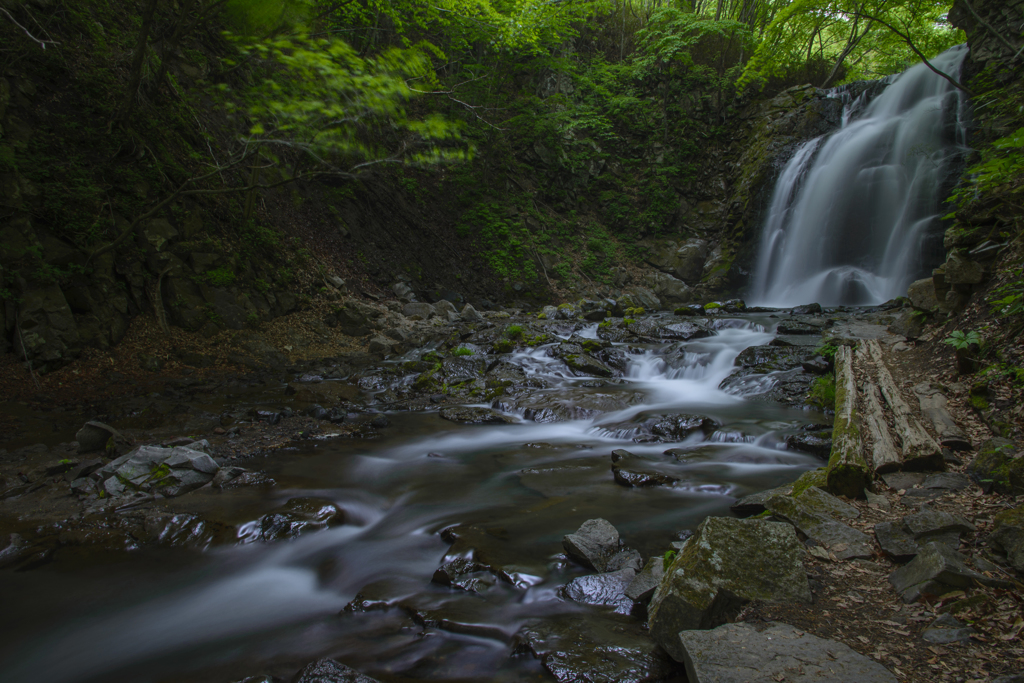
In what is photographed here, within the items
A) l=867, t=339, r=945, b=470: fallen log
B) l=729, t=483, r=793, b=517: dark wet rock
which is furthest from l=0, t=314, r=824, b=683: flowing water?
l=867, t=339, r=945, b=470: fallen log

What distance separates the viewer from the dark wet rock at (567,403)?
775cm

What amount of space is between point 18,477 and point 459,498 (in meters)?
4.25

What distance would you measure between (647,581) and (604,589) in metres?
0.29

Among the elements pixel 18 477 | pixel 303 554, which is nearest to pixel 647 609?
pixel 303 554

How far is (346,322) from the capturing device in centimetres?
1159

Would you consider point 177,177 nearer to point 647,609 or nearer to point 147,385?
point 147,385

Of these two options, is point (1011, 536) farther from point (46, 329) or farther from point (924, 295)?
point (46, 329)

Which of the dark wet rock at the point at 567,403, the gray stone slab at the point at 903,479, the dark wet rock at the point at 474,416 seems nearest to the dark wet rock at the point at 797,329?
the dark wet rock at the point at 567,403

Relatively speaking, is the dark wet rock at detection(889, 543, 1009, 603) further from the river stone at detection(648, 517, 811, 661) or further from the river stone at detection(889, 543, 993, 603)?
the river stone at detection(648, 517, 811, 661)

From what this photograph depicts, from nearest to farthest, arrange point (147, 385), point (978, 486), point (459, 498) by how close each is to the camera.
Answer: point (978, 486)
point (459, 498)
point (147, 385)

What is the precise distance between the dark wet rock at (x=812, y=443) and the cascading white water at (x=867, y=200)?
1140cm

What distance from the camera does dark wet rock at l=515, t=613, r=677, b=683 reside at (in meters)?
2.31

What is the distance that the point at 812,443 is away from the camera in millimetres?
5727

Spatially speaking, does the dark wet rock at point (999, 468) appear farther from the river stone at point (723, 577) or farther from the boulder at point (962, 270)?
the boulder at point (962, 270)
